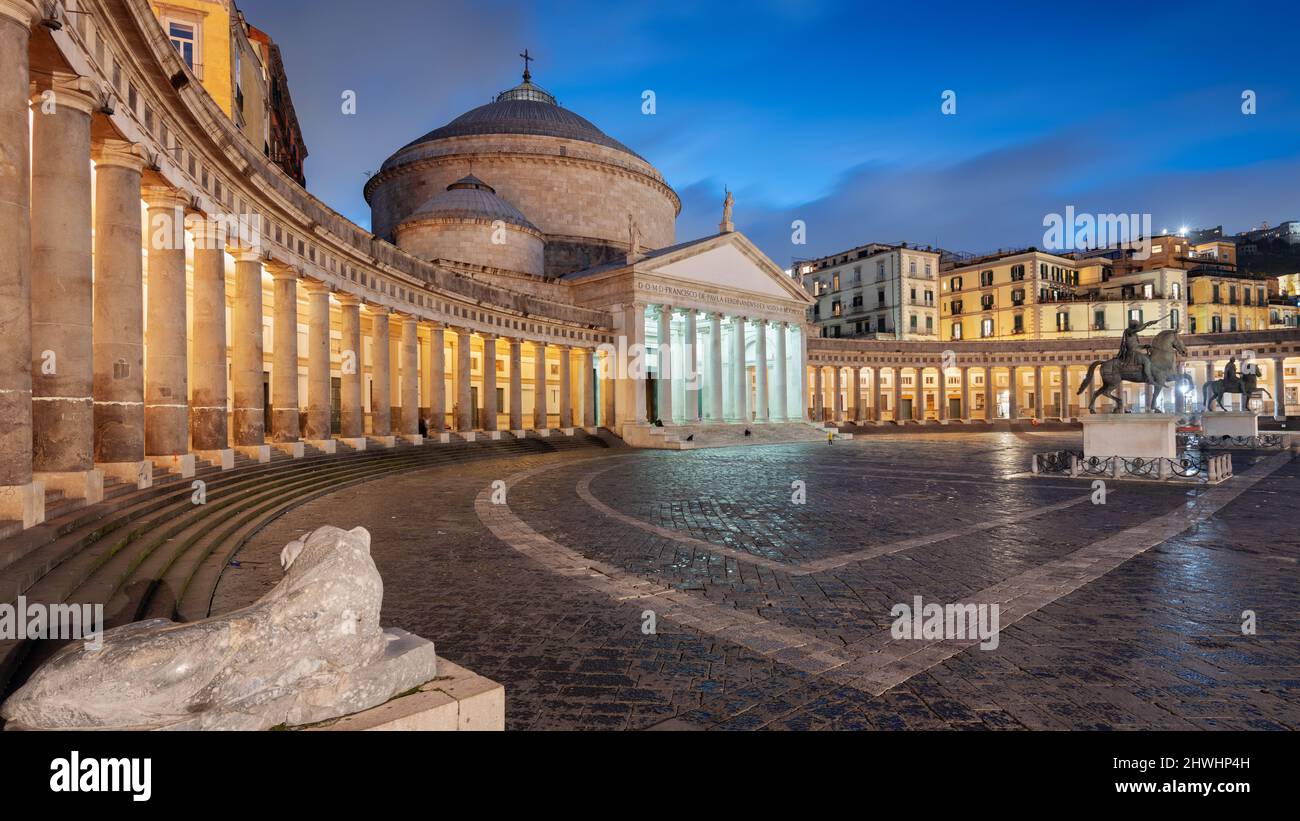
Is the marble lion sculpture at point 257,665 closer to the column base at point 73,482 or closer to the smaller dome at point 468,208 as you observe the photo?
the column base at point 73,482

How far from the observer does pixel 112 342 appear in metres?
10.5

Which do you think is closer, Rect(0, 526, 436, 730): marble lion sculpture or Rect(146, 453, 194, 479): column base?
Rect(0, 526, 436, 730): marble lion sculpture

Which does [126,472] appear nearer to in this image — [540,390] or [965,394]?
[540,390]

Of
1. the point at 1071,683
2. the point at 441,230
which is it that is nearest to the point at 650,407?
the point at 441,230

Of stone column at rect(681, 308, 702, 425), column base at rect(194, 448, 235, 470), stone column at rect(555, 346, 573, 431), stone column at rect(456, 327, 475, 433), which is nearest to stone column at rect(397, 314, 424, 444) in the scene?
stone column at rect(456, 327, 475, 433)

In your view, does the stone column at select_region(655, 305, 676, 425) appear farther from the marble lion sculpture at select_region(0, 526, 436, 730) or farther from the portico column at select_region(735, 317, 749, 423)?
the marble lion sculpture at select_region(0, 526, 436, 730)

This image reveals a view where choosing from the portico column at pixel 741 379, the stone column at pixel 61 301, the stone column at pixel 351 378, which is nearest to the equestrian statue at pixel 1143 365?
the stone column at pixel 351 378

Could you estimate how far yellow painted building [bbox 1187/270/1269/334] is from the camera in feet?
229

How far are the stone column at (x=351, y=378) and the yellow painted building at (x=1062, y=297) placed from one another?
66848mm

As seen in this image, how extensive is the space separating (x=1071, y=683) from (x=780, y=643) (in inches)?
84.9

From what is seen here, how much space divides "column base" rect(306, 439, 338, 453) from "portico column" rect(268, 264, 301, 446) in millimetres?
1596

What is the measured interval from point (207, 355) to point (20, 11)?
8.10 meters
